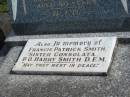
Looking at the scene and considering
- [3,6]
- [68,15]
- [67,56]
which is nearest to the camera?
[67,56]

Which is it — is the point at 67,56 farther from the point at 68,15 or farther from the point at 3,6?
the point at 3,6

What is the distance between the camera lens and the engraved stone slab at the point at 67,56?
176 inches

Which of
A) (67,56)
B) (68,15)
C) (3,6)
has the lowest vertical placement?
(3,6)

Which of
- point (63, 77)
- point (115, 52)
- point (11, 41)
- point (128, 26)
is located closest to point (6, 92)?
point (63, 77)

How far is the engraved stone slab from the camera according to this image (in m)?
4.48

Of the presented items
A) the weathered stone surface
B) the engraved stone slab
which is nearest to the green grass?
the weathered stone surface

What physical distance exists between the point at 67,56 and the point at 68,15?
2.52 feet

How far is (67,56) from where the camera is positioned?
4656 mm

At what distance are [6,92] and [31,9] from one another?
1348 mm

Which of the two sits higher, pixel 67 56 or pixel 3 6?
pixel 67 56

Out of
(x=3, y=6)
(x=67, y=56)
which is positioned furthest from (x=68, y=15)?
(x=3, y=6)

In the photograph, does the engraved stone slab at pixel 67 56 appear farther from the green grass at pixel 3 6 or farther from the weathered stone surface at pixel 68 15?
the green grass at pixel 3 6

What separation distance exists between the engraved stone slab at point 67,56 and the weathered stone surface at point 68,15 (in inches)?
13.5

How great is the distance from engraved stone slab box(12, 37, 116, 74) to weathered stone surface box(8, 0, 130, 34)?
34cm
